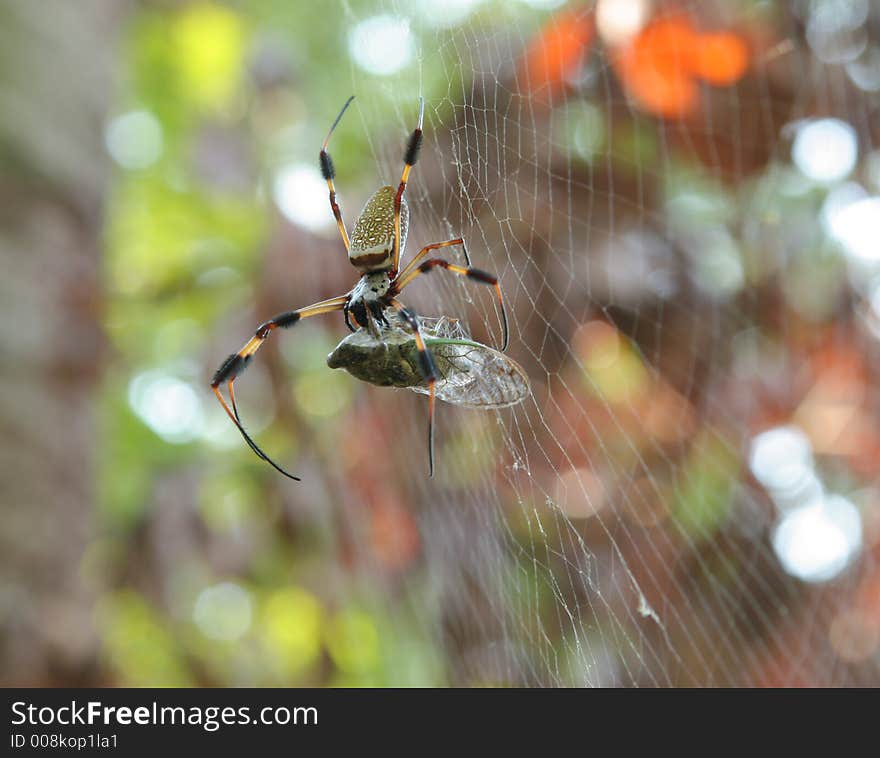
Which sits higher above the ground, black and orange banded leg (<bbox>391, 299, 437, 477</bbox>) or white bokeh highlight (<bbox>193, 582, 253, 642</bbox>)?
white bokeh highlight (<bbox>193, 582, 253, 642</bbox>)

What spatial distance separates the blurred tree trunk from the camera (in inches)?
96.7

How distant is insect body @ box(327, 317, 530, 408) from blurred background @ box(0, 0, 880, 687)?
0.93 metres

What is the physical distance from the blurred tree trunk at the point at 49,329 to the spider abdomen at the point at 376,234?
1.64m

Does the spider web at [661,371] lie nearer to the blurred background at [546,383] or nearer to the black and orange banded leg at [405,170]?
the blurred background at [546,383]

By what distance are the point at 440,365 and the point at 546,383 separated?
1404mm

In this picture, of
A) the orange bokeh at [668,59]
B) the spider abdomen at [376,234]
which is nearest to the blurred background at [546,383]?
the orange bokeh at [668,59]

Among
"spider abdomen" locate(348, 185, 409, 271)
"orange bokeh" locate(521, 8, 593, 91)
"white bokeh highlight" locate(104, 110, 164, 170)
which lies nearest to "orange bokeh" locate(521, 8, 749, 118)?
"orange bokeh" locate(521, 8, 593, 91)

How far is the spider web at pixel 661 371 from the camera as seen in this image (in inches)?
95.4

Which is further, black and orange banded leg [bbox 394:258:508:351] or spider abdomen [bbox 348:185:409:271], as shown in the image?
spider abdomen [bbox 348:185:409:271]

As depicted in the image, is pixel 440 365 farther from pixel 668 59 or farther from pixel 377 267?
pixel 668 59

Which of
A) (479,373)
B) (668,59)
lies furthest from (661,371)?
(479,373)

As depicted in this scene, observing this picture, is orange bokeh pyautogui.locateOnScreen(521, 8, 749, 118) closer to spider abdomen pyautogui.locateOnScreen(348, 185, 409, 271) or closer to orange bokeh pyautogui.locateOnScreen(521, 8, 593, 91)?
orange bokeh pyautogui.locateOnScreen(521, 8, 593, 91)
